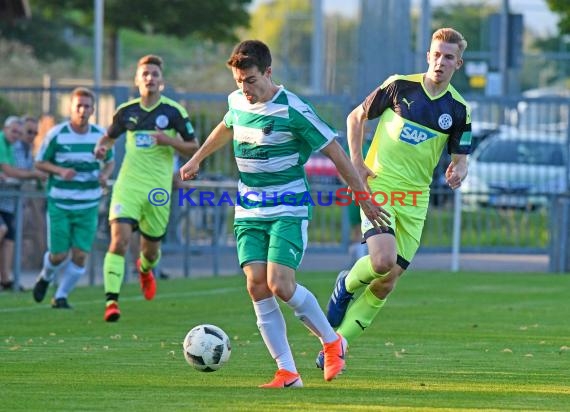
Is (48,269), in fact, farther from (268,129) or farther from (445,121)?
(268,129)

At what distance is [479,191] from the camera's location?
24.6 meters

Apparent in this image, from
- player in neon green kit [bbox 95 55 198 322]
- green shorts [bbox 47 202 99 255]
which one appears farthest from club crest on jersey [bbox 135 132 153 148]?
green shorts [bbox 47 202 99 255]

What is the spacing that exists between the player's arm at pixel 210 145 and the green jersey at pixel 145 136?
15.0 ft

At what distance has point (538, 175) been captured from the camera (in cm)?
2459

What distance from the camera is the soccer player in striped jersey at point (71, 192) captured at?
51.6ft

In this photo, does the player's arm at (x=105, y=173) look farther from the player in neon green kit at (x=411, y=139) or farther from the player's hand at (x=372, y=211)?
the player's hand at (x=372, y=211)

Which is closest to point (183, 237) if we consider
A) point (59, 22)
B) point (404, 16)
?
point (404, 16)

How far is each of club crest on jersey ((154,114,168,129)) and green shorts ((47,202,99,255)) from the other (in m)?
1.67

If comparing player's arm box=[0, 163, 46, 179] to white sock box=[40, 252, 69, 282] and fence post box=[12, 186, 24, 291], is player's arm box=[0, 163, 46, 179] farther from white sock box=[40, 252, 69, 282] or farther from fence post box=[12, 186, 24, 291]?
white sock box=[40, 252, 69, 282]

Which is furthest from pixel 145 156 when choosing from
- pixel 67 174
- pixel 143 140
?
pixel 67 174

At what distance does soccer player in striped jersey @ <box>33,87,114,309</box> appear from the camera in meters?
15.7

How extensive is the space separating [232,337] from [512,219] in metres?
12.2

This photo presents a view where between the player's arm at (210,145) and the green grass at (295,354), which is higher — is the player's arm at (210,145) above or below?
above

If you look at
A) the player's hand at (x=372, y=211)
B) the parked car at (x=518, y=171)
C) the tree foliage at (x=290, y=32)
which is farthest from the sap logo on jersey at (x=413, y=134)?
the tree foliage at (x=290, y=32)
